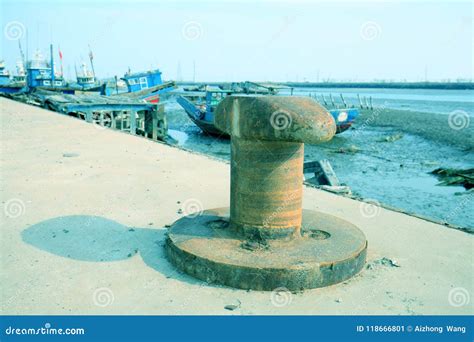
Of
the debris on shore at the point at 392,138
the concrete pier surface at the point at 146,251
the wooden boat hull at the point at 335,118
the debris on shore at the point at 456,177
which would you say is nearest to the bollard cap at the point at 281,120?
the concrete pier surface at the point at 146,251

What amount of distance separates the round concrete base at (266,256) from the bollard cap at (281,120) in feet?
3.10

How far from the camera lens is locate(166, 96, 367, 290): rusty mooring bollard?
11.3 ft

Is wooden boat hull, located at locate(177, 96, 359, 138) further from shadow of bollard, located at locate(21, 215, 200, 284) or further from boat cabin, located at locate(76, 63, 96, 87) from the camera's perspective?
shadow of bollard, located at locate(21, 215, 200, 284)

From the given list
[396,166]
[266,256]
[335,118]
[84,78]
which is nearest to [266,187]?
[266,256]

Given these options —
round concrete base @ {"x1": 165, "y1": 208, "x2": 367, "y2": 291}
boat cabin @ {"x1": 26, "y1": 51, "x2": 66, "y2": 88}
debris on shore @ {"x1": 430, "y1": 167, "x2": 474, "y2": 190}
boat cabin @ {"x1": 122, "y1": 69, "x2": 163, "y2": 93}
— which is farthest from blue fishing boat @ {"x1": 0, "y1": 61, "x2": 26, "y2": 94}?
round concrete base @ {"x1": 165, "y1": 208, "x2": 367, "y2": 291}

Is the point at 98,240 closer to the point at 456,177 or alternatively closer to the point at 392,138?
the point at 456,177

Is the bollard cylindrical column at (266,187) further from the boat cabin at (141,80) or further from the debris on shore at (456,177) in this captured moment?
the boat cabin at (141,80)

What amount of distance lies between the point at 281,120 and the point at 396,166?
44.8ft

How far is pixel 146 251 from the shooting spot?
4137mm

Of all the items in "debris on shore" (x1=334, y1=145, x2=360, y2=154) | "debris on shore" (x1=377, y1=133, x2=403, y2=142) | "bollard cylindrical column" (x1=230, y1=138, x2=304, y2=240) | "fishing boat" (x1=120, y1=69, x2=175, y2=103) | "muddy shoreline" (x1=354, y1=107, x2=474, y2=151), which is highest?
"fishing boat" (x1=120, y1=69, x2=175, y2=103)

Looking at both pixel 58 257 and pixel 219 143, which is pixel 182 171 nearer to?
pixel 58 257

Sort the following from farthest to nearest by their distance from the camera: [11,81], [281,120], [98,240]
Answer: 1. [11,81]
2. [98,240]
3. [281,120]

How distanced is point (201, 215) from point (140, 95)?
22005 millimetres
